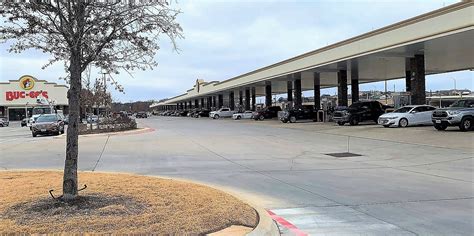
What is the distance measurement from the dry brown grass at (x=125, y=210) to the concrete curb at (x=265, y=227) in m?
0.11

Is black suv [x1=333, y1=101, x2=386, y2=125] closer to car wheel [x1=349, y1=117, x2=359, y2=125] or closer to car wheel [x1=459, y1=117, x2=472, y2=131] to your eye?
car wheel [x1=349, y1=117, x2=359, y2=125]

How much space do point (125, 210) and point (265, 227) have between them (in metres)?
2.15

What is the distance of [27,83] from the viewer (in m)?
85.1

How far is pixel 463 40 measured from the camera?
89.3 feet

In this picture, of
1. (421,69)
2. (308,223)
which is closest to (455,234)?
(308,223)

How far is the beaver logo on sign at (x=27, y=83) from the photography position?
84688 millimetres

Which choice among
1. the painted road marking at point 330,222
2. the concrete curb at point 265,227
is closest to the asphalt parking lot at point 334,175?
the painted road marking at point 330,222

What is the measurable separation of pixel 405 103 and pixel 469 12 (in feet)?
53.7

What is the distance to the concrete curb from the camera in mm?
6133

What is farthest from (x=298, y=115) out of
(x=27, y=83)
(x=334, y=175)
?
(x=27, y=83)

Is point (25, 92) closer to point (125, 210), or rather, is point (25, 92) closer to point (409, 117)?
point (409, 117)

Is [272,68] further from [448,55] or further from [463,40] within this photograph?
[463,40]

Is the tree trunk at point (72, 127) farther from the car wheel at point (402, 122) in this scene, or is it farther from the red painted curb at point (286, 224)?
the car wheel at point (402, 122)

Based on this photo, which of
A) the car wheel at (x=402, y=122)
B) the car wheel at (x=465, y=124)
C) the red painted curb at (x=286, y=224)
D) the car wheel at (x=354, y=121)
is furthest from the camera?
the car wheel at (x=354, y=121)
